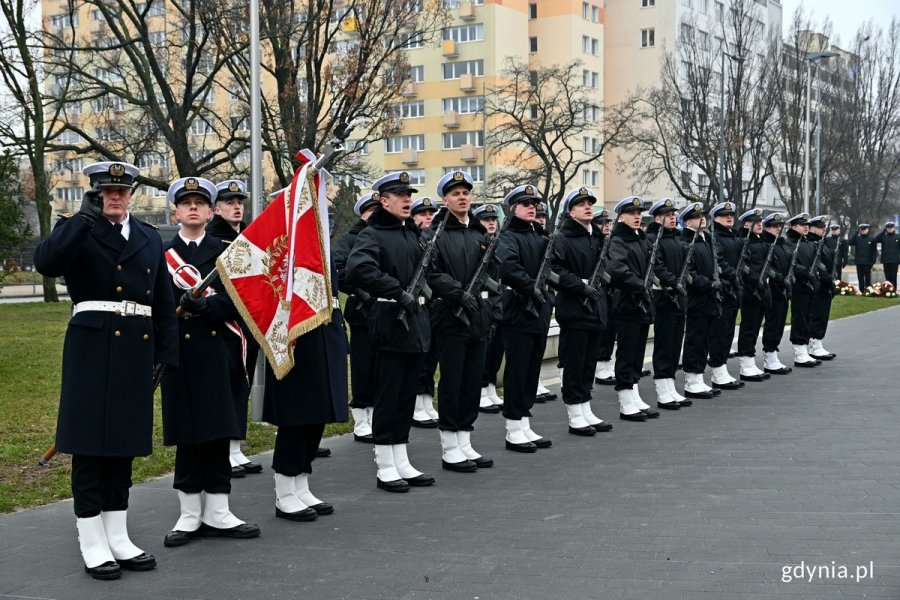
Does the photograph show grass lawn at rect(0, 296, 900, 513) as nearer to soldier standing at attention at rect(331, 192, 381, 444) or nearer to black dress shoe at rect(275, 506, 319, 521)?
soldier standing at attention at rect(331, 192, 381, 444)

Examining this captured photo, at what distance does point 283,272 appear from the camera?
22.7 feet

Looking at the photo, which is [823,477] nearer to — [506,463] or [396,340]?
[506,463]

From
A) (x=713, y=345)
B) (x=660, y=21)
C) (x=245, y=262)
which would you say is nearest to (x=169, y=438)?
(x=245, y=262)

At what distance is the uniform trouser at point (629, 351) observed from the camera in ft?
36.3

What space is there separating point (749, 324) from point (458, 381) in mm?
6726

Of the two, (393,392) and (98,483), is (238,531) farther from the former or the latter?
(393,392)

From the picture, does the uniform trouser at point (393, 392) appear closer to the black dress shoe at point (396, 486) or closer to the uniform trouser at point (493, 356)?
the black dress shoe at point (396, 486)

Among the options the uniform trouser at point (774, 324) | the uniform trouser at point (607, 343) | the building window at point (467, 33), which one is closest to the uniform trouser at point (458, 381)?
the uniform trouser at point (607, 343)

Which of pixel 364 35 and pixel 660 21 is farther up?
pixel 660 21

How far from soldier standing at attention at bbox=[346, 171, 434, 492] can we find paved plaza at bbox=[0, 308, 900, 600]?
0.29m

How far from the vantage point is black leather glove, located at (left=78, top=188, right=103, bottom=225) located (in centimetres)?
567

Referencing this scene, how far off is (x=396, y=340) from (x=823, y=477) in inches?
127

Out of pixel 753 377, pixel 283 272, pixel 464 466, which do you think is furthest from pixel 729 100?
pixel 283 272

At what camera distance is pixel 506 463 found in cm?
884
